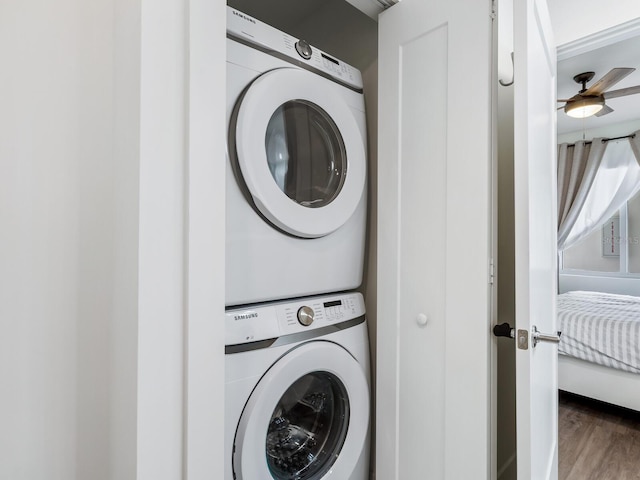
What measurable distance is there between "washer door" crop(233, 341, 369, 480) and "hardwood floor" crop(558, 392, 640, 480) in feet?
4.69

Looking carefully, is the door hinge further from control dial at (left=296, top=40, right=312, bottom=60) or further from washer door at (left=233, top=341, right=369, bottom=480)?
control dial at (left=296, top=40, right=312, bottom=60)

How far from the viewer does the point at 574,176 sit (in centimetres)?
479

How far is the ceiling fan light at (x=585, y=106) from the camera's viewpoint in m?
2.82

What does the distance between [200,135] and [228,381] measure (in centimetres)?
61

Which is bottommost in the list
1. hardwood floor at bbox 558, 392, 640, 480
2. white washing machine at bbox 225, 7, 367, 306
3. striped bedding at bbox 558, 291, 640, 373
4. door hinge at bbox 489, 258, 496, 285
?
hardwood floor at bbox 558, 392, 640, 480

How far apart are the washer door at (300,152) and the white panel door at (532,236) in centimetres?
51

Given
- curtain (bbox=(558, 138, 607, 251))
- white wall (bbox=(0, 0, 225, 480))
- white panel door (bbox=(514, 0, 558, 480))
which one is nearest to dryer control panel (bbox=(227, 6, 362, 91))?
white wall (bbox=(0, 0, 225, 480))

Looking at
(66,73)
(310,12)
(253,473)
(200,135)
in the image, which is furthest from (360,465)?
(310,12)

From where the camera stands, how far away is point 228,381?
95 cm

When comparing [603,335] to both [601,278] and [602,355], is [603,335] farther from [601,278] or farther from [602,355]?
[601,278]

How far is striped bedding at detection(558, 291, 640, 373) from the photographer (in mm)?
2531

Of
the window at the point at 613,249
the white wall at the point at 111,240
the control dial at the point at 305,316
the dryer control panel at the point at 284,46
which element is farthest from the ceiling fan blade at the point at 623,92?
the white wall at the point at 111,240

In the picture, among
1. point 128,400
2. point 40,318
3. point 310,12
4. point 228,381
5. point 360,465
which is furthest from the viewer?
point 310,12

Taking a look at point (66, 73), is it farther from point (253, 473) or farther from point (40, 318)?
point (253, 473)
